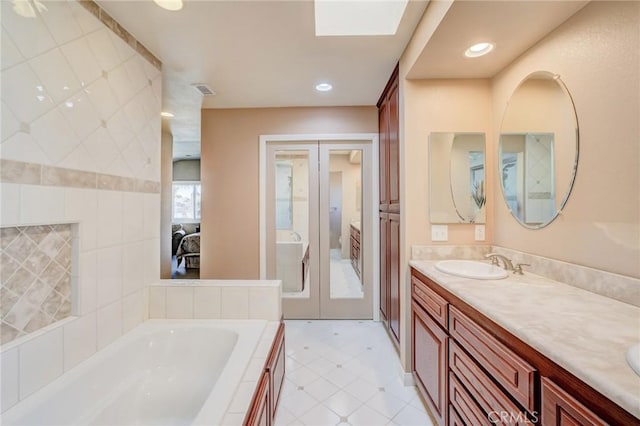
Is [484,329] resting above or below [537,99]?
below

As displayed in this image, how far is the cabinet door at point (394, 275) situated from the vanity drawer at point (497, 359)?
3.22 feet

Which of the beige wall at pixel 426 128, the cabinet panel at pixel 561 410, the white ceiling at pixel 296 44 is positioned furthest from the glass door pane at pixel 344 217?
the cabinet panel at pixel 561 410

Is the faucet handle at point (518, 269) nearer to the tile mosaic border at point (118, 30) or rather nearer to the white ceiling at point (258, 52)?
the white ceiling at point (258, 52)

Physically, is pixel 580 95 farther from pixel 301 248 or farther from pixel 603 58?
pixel 301 248

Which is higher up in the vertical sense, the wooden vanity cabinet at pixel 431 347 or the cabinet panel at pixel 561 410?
the cabinet panel at pixel 561 410

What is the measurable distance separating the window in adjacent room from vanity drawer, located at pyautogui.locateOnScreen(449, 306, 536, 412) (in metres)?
7.53

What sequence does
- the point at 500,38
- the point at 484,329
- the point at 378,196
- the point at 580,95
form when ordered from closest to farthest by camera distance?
the point at 484,329
the point at 580,95
the point at 500,38
the point at 378,196

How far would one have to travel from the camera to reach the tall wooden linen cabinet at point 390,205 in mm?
2305

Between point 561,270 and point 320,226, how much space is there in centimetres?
216

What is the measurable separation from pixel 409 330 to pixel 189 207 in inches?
283

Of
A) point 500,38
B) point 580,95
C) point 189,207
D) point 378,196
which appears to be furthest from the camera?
point 189,207

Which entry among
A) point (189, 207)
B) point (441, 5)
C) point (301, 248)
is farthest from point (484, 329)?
point (189, 207)

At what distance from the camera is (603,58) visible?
1209 millimetres

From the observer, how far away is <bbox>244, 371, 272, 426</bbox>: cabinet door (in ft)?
3.47
